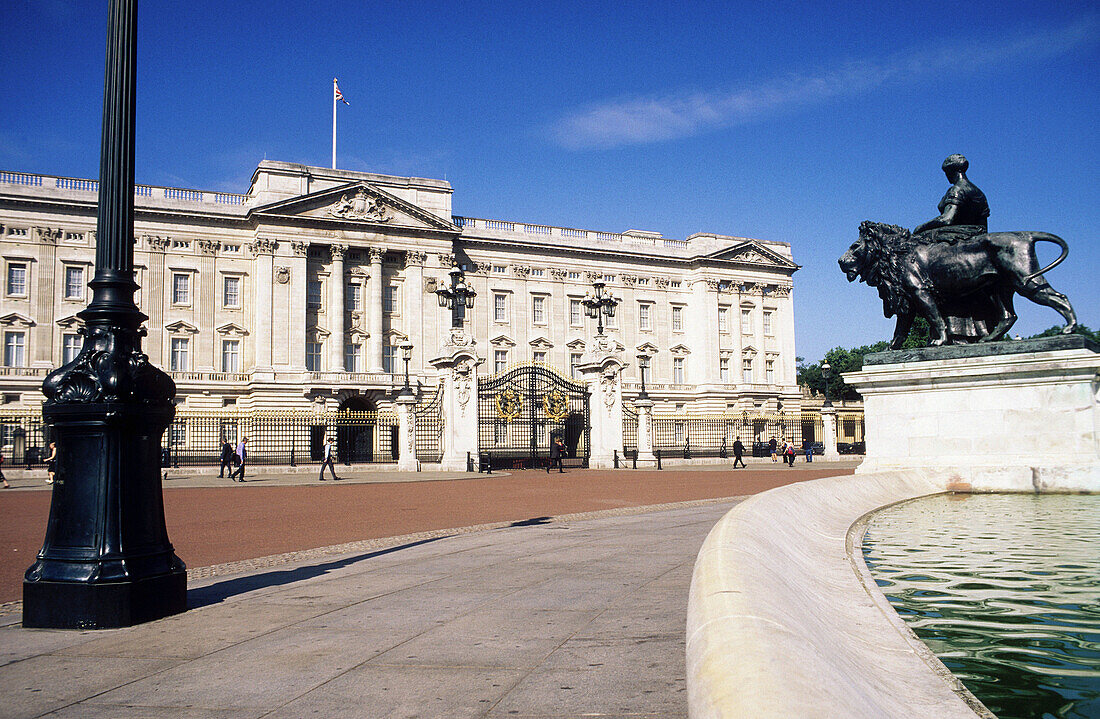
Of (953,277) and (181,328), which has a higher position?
(181,328)

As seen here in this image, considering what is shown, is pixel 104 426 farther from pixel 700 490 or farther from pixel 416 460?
pixel 416 460

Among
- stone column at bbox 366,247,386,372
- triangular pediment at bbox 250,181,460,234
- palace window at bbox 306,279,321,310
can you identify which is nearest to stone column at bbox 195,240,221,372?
triangular pediment at bbox 250,181,460,234

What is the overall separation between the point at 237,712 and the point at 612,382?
30.0 metres

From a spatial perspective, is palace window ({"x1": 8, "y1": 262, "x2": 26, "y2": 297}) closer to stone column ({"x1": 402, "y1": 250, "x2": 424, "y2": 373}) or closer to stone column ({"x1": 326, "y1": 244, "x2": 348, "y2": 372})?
stone column ({"x1": 326, "y1": 244, "x2": 348, "y2": 372})

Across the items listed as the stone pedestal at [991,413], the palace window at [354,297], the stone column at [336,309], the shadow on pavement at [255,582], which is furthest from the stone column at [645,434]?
the palace window at [354,297]

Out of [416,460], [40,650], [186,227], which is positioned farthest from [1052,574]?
[186,227]

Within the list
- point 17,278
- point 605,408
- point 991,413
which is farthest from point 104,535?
point 17,278

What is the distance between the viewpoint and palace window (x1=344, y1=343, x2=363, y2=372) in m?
56.9

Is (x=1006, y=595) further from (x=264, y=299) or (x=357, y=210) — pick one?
(x=357, y=210)

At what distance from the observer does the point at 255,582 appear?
273 inches

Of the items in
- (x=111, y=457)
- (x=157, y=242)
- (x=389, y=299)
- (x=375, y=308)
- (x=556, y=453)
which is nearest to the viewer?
(x=111, y=457)

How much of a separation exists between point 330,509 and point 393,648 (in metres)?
12.3

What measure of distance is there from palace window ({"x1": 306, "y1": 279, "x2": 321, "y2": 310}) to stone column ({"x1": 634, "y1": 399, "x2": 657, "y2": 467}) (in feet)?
98.1

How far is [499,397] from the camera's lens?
1305 inches
